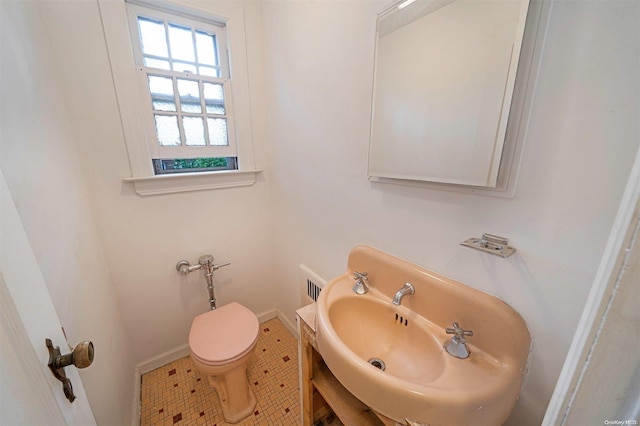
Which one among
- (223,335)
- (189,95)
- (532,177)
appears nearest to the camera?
(532,177)

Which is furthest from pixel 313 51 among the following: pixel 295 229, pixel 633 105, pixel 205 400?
pixel 205 400

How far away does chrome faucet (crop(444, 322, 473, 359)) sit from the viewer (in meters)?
0.67

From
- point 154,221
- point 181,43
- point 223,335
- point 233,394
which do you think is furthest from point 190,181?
point 233,394

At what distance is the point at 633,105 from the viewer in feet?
1.45

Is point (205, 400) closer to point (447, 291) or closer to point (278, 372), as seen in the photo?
point (278, 372)

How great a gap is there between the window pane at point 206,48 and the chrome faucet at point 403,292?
1705 millimetres

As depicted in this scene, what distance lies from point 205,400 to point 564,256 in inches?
71.8

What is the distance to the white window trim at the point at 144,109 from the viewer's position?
114 centimetres

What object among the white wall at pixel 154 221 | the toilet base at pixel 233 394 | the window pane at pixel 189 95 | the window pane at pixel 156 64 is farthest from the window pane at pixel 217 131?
the toilet base at pixel 233 394

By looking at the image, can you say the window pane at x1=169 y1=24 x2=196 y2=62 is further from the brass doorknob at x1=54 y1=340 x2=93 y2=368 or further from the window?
the brass doorknob at x1=54 y1=340 x2=93 y2=368

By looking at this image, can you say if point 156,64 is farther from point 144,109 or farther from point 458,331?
point 458,331

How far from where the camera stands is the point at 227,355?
118cm

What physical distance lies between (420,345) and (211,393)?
4.47ft

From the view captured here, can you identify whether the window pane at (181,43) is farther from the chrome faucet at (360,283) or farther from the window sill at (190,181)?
the chrome faucet at (360,283)
